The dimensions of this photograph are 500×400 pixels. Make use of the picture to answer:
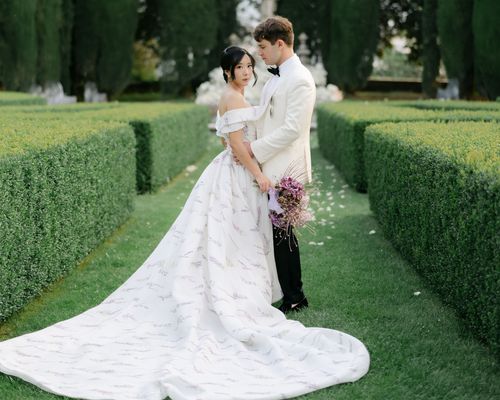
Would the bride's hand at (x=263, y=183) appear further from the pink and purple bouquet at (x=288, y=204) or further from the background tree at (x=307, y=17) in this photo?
the background tree at (x=307, y=17)

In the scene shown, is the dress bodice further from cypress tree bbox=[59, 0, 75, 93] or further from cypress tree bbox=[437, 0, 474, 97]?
cypress tree bbox=[59, 0, 75, 93]

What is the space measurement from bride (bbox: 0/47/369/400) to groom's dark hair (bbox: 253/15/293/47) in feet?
0.54

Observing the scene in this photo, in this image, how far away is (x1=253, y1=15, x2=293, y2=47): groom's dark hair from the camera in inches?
193

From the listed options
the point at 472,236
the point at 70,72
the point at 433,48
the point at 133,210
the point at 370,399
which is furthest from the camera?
the point at 70,72

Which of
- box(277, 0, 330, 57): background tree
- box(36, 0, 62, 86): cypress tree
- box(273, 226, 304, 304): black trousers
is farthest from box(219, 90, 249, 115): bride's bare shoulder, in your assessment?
box(277, 0, 330, 57): background tree

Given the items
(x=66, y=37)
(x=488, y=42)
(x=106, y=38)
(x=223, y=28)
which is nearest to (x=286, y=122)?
(x=488, y=42)

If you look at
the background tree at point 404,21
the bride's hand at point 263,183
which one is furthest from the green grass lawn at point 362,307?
the background tree at point 404,21

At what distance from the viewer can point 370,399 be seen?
375 cm

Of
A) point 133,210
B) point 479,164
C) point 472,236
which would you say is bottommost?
point 133,210

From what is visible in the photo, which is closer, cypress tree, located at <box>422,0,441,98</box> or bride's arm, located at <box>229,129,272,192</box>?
bride's arm, located at <box>229,129,272,192</box>

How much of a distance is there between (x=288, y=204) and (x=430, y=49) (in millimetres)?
20552

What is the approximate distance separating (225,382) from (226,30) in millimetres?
25909

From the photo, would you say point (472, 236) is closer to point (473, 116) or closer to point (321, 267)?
point (321, 267)

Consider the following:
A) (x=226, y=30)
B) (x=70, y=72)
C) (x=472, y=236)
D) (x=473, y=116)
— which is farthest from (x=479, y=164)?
(x=226, y=30)
